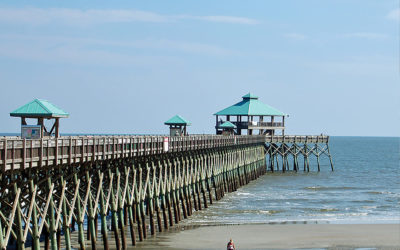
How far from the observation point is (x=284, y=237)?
3925 centimetres

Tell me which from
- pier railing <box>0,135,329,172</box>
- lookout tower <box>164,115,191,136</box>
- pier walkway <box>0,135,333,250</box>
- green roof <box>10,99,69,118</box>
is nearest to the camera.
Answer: pier railing <box>0,135,329,172</box>

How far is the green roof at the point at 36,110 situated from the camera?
3125 centimetres

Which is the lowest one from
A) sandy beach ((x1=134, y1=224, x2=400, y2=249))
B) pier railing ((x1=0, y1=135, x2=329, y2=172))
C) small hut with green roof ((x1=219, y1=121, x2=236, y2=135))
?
sandy beach ((x1=134, y1=224, x2=400, y2=249))

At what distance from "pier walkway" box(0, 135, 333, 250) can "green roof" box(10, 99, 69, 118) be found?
250 centimetres

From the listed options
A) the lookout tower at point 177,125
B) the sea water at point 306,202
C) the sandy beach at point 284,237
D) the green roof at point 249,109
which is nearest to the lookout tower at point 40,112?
the sandy beach at point 284,237

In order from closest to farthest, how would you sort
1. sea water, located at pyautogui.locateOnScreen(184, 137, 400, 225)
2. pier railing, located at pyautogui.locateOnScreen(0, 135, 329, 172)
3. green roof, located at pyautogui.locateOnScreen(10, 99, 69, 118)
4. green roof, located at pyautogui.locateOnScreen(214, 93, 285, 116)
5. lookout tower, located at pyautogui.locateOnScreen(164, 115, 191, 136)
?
1. pier railing, located at pyautogui.locateOnScreen(0, 135, 329, 172)
2. green roof, located at pyautogui.locateOnScreen(10, 99, 69, 118)
3. sea water, located at pyautogui.locateOnScreen(184, 137, 400, 225)
4. lookout tower, located at pyautogui.locateOnScreen(164, 115, 191, 136)
5. green roof, located at pyautogui.locateOnScreen(214, 93, 285, 116)

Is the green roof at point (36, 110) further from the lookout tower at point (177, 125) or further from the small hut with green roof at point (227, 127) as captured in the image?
the small hut with green roof at point (227, 127)

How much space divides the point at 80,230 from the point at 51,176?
122 inches

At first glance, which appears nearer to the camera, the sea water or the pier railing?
the pier railing

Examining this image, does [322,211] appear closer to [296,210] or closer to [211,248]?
[296,210]

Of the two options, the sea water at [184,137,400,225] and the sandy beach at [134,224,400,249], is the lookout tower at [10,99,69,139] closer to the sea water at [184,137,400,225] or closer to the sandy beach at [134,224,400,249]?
the sandy beach at [134,224,400,249]

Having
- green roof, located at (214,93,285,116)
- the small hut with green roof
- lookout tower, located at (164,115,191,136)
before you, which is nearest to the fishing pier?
lookout tower, located at (164,115,191,136)

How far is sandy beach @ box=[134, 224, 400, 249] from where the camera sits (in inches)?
1426

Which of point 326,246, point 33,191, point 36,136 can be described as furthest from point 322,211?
point 33,191
